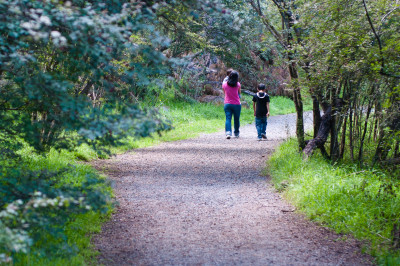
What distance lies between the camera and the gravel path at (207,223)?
4.55m

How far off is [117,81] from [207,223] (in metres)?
2.89

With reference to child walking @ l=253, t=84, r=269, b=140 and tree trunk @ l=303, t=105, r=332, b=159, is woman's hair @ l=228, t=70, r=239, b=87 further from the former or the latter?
tree trunk @ l=303, t=105, r=332, b=159

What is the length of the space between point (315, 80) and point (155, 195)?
3.56 metres

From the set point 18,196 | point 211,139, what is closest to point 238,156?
point 211,139

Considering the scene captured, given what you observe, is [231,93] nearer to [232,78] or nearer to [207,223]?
[232,78]

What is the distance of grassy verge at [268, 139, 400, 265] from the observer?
499 centimetres

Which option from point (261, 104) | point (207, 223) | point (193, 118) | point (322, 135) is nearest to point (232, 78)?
point (261, 104)

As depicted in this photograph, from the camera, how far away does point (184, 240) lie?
16.4 feet

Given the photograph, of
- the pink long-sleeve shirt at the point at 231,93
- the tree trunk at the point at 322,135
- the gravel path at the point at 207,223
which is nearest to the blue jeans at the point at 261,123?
the pink long-sleeve shirt at the point at 231,93

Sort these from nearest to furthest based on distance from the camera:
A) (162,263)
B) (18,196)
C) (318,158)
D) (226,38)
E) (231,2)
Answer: (18,196), (162,263), (318,158), (231,2), (226,38)

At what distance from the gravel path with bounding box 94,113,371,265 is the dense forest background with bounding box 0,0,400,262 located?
0.78 metres

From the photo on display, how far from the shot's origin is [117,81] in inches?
281

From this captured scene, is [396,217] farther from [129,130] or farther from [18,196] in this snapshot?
[18,196]

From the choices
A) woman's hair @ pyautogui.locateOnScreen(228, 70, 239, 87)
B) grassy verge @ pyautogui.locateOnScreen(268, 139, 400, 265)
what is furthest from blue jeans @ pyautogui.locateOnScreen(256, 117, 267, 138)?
grassy verge @ pyautogui.locateOnScreen(268, 139, 400, 265)
